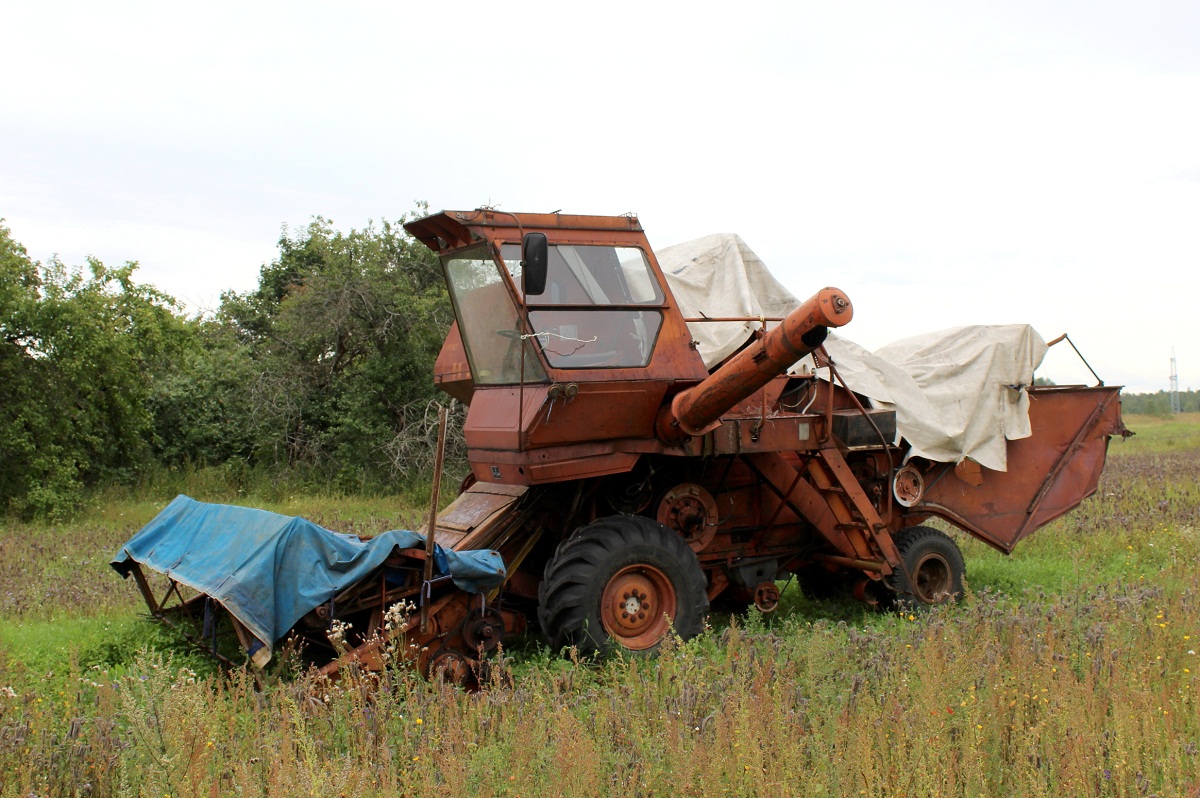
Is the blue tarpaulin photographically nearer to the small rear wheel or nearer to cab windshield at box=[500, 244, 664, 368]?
cab windshield at box=[500, 244, 664, 368]

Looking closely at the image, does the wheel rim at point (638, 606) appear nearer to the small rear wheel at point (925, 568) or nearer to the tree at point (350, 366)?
the small rear wheel at point (925, 568)

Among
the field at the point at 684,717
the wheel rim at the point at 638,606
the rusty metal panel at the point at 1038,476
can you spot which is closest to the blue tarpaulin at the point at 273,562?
the field at the point at 684,717

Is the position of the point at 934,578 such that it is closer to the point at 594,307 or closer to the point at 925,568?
the point at 925,568

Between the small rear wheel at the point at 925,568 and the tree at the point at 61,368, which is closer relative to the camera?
the small rear wheel at the point at 925,568

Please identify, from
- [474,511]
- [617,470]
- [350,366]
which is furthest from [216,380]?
[617,470]

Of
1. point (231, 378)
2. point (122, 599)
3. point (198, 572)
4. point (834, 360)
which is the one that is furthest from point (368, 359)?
point (198, 572)

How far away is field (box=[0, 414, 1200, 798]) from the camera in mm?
4129

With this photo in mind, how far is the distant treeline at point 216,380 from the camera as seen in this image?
14.9 meters

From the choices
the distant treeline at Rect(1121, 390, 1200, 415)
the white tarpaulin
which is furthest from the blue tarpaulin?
the distant treeline at Rect(1121, 390, 1200, 415)

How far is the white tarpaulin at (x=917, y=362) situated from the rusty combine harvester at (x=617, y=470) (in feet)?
0.63

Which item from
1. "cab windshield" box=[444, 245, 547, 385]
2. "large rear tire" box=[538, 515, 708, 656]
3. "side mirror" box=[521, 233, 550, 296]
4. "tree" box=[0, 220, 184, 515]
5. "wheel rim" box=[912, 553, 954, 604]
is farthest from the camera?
"tree" box=[0, 220, 184, 515]

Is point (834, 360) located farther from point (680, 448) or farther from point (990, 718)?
point (990, 718)

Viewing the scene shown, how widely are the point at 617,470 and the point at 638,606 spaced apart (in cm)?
93

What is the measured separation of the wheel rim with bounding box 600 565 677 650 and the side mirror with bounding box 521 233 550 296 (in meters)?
1.97
